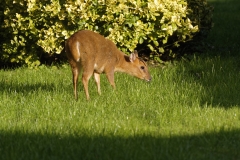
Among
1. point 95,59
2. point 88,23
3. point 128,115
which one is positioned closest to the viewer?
point 128,115

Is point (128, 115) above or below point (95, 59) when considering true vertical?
below

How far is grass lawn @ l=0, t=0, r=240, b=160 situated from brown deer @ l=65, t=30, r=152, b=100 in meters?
0.22

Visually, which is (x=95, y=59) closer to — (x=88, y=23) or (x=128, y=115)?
(x=128, y=115)

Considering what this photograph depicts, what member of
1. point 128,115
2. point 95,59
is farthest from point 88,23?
point 128,115

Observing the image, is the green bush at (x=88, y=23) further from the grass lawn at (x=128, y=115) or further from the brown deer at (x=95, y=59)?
the brown deer at (x=95, y=59)

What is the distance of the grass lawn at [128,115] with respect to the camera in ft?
22.0

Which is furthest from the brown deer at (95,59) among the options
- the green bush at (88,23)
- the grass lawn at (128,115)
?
the green bush at (88,23)

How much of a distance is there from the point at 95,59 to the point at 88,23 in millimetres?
2143

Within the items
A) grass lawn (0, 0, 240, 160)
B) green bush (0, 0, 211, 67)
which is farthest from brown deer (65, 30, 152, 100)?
green bush (0, 0, 211, 67)

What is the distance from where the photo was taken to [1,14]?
12.2 meters

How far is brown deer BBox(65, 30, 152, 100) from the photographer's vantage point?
30.0 feet

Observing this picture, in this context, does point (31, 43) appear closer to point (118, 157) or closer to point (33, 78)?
point (33, 78)

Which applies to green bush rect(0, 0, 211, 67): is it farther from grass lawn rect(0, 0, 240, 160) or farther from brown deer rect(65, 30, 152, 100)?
brown deer rect(65, 30, 152, 100)

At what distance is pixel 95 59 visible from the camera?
31.0 feet
